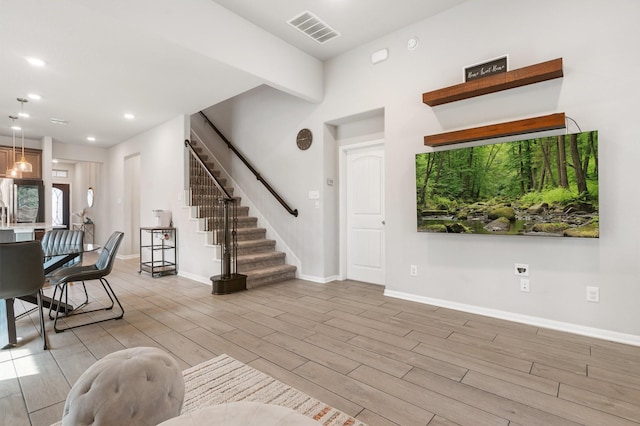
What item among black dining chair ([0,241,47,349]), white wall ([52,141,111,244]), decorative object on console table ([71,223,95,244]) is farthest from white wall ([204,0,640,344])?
decorative object on console table ([71,223,95,244])

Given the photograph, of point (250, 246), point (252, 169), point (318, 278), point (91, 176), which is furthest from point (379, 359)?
point (91, 176)

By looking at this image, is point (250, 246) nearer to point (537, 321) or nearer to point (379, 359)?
point (379, 359)

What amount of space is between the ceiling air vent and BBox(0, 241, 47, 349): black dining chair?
3436 mm

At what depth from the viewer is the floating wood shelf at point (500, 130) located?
285cm

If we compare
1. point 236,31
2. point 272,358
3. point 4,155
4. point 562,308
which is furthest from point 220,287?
point 4,155

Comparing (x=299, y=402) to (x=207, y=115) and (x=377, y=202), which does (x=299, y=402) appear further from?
(x=207, y=115)

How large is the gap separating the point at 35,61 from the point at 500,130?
16.6 ft

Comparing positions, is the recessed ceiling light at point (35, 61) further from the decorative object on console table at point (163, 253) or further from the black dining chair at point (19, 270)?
the decorative object on console table at point (163, 253)

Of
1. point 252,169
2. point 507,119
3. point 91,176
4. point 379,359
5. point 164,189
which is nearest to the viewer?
point 379,359

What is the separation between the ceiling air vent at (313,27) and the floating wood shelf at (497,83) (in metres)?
1.50

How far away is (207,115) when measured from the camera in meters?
7.06

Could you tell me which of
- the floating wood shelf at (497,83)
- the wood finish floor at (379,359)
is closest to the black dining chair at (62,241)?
the wood finish floor at (379,359)

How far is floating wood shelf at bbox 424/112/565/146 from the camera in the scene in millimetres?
2850

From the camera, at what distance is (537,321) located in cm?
308
